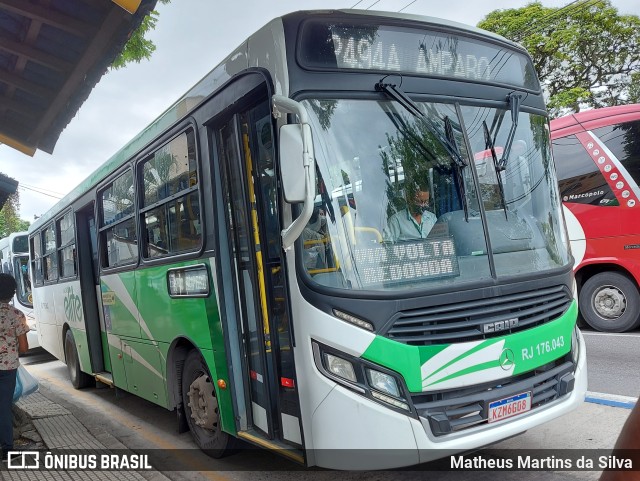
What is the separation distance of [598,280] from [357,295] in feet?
22.1

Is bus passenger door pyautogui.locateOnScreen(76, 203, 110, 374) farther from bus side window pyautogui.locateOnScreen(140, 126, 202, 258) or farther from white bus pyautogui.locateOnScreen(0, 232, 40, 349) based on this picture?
white bus pyautogui.locateOnScreen(0, 232, 40, 349)

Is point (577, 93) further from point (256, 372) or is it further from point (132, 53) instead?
point (256, 372)

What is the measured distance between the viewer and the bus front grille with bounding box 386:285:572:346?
3.10 metres

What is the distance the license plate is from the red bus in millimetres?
5702

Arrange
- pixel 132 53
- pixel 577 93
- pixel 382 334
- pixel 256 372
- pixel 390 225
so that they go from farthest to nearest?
pixel 577 93, pixel 132 53, pixel 256 372, pixel 390 225, pixel 382 334

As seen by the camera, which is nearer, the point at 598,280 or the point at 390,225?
the point at 390,225

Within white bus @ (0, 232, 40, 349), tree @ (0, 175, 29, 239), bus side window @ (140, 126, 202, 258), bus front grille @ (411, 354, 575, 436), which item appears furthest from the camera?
tree @ (0, 175, 29, 239)

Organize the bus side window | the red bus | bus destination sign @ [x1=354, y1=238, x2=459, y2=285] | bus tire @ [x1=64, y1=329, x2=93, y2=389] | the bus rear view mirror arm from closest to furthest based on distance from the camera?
the bus rear view mirror arm → bus destination sign @ [x1=354, y1=238, x2=459, y2=285] → the bus side window → the red bus → bus tire @ [x1=64, y1=329, x2=93, y2=389]

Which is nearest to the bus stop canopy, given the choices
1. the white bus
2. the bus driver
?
the bus driver

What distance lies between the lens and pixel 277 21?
11.1 ft

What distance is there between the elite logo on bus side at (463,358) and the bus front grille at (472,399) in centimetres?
6

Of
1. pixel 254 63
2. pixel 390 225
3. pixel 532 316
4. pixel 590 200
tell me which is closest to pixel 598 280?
pixel 590 200

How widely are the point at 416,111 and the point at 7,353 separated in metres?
3.99

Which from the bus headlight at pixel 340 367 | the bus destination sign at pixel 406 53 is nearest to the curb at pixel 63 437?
the bus headlight at pixel 340 367
